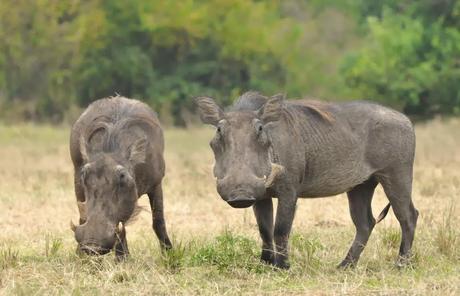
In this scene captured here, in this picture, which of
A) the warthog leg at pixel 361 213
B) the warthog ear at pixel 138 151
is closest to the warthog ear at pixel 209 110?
the warthog ear at pixel 138 151

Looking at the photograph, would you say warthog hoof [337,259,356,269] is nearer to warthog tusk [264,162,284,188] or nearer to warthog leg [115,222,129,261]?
warthog tusk [264,162,284,188]

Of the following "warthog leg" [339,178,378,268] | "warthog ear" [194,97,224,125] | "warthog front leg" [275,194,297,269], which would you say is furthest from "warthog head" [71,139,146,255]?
"warthog leg" [339,178,378,268]

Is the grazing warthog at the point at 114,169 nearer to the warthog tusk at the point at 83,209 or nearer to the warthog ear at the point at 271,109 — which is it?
the warthog tusk at the point at 83,209

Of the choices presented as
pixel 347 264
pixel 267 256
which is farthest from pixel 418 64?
pixel 267 256

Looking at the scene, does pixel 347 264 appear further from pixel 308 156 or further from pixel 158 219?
pixel 158 219

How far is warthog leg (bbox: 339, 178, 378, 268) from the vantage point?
25.9ft

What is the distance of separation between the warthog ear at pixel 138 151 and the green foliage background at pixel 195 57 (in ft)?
67.1

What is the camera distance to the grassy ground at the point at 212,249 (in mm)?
6543

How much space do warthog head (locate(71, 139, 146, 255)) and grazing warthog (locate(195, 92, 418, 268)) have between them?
656 millimetres

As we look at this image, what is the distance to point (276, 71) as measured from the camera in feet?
126

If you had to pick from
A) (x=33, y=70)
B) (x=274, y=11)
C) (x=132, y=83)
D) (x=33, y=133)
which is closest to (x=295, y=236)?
(x=33, y=133)

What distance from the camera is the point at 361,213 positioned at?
8164 millimetres

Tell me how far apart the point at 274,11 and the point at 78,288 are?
36.7m

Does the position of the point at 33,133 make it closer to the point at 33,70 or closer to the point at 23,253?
the point at 33,70
